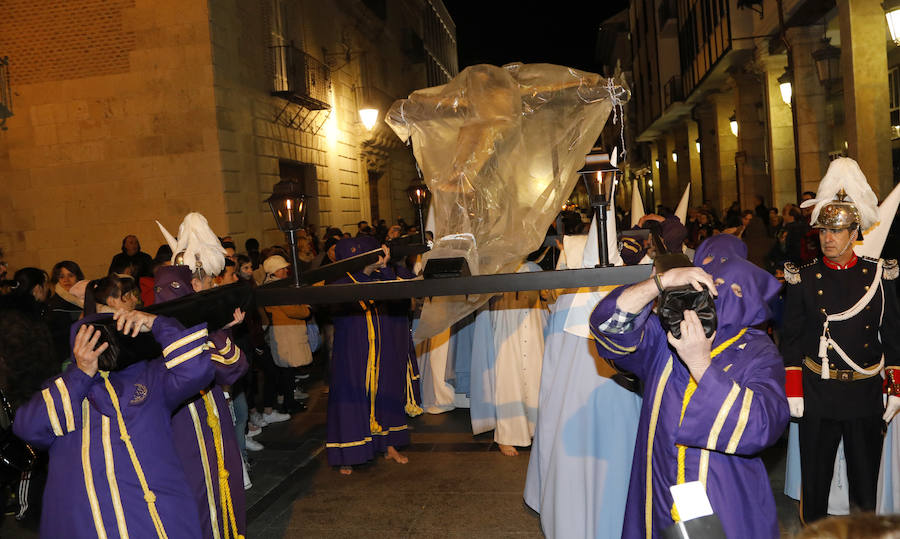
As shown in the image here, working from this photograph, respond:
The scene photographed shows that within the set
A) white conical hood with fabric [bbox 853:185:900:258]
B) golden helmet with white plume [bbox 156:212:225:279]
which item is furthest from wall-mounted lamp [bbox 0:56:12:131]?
white conical hood with fabric [bbox 853:185:900:258]

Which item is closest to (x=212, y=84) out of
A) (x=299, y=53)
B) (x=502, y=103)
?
(x=299, y=53)

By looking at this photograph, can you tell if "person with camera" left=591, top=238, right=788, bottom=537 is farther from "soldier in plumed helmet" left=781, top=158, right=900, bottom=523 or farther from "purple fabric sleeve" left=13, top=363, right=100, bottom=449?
"purple fabric sleeve" left=13, top=363, right=100, bottom=449

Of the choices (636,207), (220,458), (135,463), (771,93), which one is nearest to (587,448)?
(220,458)

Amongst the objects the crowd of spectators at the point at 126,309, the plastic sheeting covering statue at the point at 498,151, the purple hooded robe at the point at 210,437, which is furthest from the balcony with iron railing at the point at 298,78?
the purple hooded robe at the point at 210,437

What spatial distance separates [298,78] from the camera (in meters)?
16.6

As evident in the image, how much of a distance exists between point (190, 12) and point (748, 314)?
12416 millimetres

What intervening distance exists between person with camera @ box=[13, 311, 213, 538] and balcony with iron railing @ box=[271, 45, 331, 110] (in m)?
13.0

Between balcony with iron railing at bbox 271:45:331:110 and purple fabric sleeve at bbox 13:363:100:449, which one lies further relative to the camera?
balcony with iron railing at bbox 271:45:331:110

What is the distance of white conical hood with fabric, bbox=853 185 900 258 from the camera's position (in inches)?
180

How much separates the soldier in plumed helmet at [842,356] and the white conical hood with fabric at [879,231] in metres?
0.27

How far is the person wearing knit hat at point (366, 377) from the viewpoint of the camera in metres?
6.34

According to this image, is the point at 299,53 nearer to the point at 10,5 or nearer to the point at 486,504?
the point at 10,5

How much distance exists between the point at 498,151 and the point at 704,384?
2.49 m

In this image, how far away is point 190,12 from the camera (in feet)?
41.2
